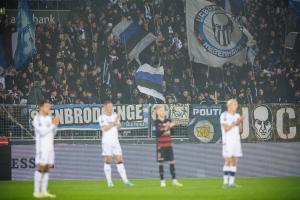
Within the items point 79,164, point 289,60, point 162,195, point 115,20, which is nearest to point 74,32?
point 115,20

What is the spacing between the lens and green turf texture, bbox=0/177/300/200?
51.2 feet

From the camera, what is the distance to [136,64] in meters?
27.6

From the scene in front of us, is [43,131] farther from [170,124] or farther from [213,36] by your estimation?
[213,36]

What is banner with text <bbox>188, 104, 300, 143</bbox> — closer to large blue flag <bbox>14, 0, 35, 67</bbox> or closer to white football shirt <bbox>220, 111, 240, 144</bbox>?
white football shirt <bbox>220, 111, 240, 144</bbox>

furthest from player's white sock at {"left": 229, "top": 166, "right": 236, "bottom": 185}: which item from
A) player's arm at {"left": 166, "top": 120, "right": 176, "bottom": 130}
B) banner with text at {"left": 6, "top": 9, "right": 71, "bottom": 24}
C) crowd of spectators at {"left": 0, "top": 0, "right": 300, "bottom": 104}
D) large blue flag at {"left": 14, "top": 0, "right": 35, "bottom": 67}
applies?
banner with text at {"left": 6, "top": 9, "right": 71, "bottom": 24}

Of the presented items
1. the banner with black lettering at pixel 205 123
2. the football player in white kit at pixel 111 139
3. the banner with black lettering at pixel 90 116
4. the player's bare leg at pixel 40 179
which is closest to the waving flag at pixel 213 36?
the banner with black lettering at pixel 205 123

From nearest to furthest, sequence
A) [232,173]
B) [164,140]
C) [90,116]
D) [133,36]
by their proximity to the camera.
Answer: [232,173], [164,140], [90,116], [133,36]

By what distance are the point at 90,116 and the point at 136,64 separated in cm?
513

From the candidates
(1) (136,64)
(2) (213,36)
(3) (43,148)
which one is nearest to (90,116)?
(1) (136,64)

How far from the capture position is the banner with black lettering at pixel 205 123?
76.0ft

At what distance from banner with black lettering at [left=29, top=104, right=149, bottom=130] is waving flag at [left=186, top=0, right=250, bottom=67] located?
6209 mm

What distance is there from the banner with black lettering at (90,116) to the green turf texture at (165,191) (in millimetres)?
2435

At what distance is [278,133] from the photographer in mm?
23312

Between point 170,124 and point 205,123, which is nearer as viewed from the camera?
point 170,124
